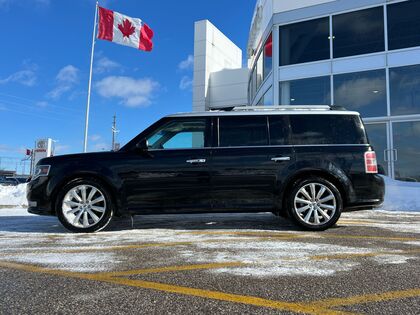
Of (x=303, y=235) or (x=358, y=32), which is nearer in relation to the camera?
(x=303, y=235)

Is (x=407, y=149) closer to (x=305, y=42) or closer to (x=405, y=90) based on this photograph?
(x=405, y=90)

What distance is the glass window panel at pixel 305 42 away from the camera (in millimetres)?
15312

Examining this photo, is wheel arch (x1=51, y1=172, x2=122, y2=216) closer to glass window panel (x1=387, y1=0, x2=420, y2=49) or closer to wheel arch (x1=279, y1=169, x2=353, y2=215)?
wheel arch (x1=279, y1=169, x2=353, y2=215)

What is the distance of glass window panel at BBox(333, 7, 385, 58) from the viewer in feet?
47.3

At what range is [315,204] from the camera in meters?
5.52

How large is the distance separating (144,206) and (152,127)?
1196 millimetres

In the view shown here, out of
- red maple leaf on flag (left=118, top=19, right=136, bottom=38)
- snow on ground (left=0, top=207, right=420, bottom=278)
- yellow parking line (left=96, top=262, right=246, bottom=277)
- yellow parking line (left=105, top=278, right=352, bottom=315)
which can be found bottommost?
yellow parking line (left=105, top=278, right=352, bottom=315)

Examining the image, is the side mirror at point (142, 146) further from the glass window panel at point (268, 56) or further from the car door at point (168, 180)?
the glass window panel at point (268, 56)

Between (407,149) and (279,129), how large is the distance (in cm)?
956

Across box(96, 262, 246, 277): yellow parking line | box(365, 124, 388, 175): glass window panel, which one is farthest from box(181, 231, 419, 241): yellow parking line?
box(365, 124, 388, 175): glass window panel

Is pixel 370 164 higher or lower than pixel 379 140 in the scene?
lower

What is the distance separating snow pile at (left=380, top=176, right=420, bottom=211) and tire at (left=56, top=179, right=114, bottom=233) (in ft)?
21.1

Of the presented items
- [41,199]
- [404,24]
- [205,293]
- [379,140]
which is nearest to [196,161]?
[41,199]

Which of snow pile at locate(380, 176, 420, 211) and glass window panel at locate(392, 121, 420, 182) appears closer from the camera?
snow pile at locate(380, 176, 420, 211)
